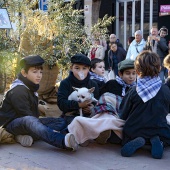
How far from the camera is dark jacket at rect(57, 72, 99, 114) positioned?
5.45 m

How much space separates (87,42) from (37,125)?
11.5 ft

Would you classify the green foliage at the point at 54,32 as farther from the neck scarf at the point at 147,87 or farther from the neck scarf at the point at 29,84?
the neck scarf at the point at 147,87

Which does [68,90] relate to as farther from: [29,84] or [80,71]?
[29,84]

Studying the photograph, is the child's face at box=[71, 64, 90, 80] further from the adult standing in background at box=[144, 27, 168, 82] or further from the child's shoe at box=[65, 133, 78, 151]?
the adult standing in background at box=[144, 27, 168, 82]

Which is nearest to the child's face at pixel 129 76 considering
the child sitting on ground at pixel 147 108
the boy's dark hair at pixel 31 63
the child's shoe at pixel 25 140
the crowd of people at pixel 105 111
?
the crowd of people at pixel 105 111

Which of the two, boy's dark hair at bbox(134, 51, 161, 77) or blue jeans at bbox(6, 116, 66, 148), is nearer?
blue jeans at bbox(6, 116, 66, 148)

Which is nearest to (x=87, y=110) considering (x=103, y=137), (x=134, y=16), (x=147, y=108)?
(x=103, y=137)

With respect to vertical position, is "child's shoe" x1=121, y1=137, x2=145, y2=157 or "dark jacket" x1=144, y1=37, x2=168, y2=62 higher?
"dark jacket" x1=144, y1=37, x2=168, y2=62

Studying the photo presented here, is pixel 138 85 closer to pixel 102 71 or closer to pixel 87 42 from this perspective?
pixel 102 71

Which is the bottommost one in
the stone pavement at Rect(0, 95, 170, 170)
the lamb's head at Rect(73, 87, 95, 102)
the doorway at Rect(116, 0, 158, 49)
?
the stone pavement at Rect(0, 95, 170, 170)

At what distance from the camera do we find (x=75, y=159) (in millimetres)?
4480

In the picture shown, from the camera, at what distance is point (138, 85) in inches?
184

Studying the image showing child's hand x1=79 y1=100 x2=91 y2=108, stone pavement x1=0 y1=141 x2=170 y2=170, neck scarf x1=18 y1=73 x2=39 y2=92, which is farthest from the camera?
child's hand x1=79 y1=100 x2=91 y2=108

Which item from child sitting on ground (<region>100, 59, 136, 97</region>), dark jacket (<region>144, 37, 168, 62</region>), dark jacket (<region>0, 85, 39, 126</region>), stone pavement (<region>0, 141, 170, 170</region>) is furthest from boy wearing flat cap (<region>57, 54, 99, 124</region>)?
dark jacket (<region>144, 37, 168, 62</region>)
